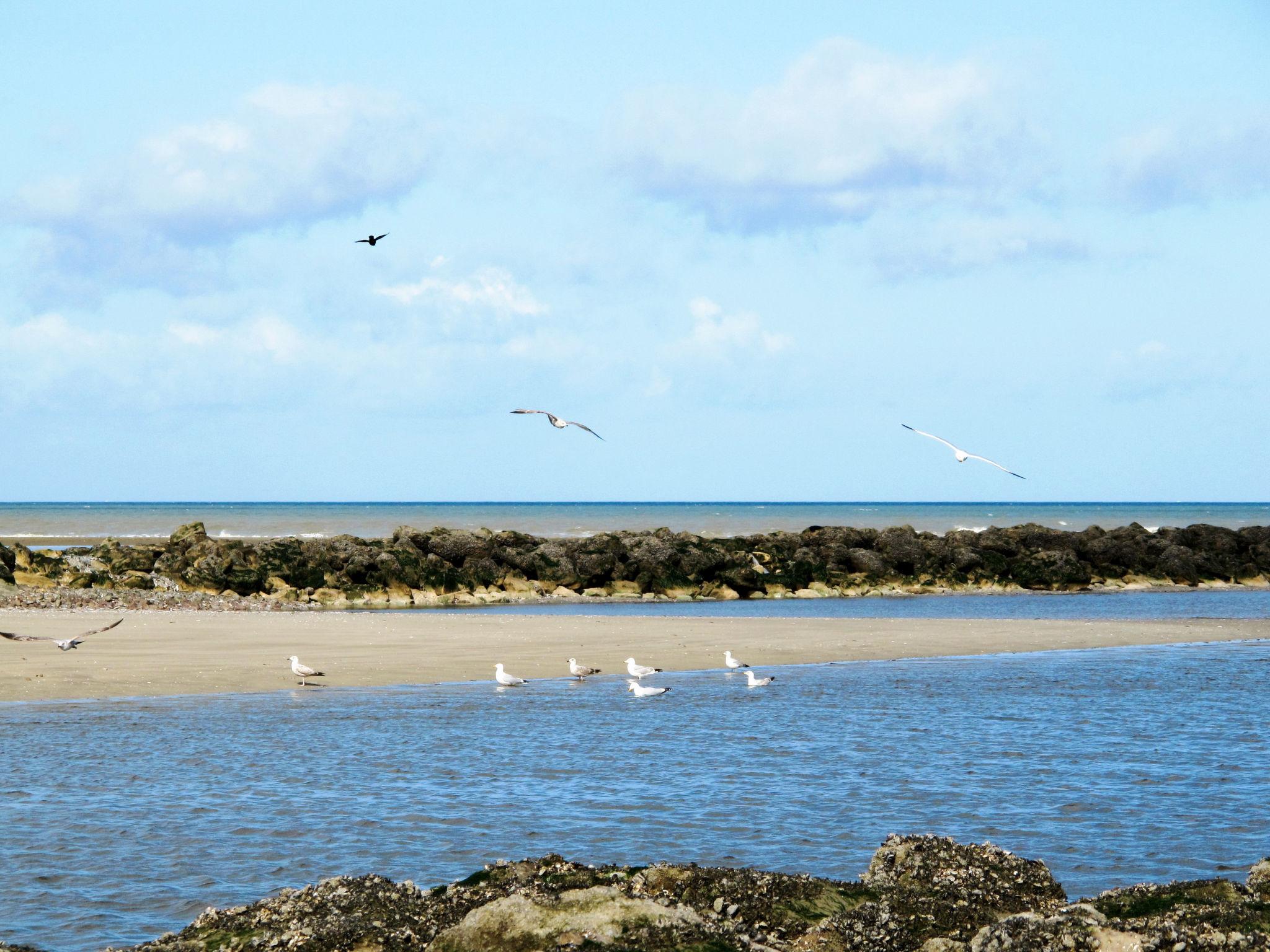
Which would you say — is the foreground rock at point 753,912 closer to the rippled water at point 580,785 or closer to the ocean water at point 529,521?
the rippled water at point 580,785

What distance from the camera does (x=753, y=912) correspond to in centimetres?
722

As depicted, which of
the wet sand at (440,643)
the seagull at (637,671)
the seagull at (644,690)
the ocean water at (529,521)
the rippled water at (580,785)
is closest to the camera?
the rippled water at (580,785)

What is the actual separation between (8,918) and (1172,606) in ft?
118

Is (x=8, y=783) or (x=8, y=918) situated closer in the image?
(x=8, y=918)

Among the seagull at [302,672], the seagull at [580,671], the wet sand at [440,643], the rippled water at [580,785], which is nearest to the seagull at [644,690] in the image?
the rippled water at [580,785]

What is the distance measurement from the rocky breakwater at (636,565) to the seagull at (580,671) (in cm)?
1668

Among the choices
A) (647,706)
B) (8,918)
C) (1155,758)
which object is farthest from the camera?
(647,706)

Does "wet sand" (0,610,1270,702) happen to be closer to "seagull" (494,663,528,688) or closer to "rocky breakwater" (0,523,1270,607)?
"seagull" (494,663,528,688)

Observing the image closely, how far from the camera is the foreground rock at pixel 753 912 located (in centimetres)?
626

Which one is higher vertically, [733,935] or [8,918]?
[733,935]

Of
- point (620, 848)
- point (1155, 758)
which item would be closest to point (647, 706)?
point (1155, 758)

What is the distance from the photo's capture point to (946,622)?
31.5 m

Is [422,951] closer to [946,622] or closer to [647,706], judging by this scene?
[647,706]

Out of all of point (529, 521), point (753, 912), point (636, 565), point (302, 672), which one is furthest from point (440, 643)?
point (529, 521)
